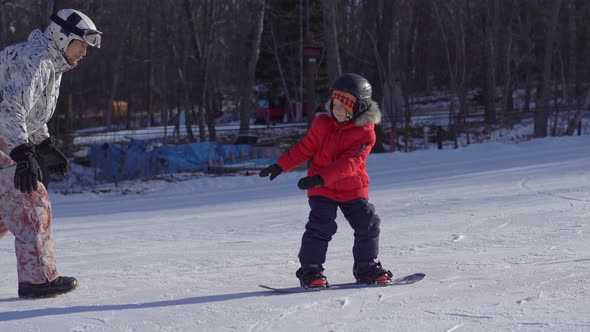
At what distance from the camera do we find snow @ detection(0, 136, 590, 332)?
3846mm

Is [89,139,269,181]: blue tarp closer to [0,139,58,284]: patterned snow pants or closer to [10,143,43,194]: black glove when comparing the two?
[0,139,58,284]: patterned snow pants

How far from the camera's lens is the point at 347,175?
4340 millimetres

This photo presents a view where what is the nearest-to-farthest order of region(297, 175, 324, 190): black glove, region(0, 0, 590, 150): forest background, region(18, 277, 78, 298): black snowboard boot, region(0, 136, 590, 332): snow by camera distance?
region(0, 136, 590, 332): snow < region(297, 175, 324, 190): black glove < region(18, 277, 78, 298): black snowboard boot < region(0, 0, 590, 150): forest background

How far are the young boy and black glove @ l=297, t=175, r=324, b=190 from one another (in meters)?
0.17

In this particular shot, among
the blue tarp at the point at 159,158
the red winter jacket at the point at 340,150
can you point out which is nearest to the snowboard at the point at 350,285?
the red winter jacket at the point at 340,150

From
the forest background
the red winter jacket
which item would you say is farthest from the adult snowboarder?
the forest background

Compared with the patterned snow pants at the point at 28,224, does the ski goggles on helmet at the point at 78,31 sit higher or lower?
higher

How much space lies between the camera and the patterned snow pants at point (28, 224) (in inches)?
166

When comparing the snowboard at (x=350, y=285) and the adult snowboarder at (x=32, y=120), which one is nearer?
the adult snowboarder at (x=32, y=120)

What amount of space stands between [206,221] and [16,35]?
17039 mm

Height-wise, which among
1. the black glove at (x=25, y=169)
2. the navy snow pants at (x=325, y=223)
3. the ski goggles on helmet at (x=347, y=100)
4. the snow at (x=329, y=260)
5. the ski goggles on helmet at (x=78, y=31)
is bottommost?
the snow at (x=329, y=260)

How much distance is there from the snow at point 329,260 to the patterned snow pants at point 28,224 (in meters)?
0.20

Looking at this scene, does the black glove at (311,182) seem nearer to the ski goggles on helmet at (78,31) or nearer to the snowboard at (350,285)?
the snowboard at (350,285)

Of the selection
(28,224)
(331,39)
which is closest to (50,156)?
(28,224)
